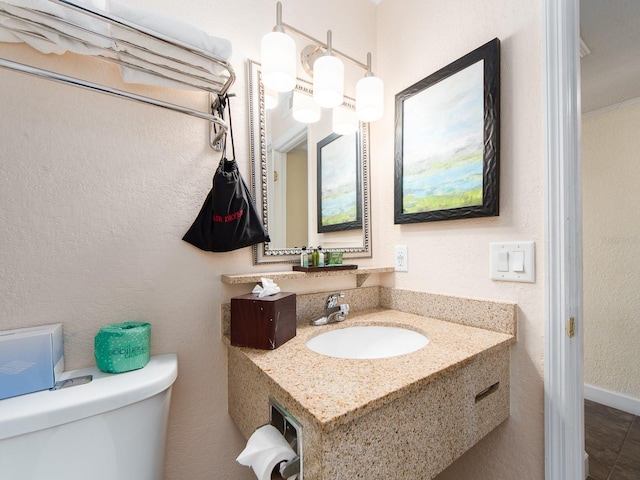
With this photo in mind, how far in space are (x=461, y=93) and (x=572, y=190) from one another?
0.49 meters

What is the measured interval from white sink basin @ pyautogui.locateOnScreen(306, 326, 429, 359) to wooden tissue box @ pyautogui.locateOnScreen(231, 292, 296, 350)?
17cm

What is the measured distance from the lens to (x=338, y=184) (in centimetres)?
124

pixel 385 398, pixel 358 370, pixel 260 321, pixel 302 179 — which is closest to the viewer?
pixel 385 398

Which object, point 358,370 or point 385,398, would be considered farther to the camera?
point 358,370

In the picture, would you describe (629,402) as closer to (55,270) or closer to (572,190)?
(572,190)

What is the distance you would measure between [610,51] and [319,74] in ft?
5.45

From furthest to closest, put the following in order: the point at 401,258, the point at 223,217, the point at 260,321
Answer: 1. the point at 401,258
2. the point at 223,217
3. the point at 260,321

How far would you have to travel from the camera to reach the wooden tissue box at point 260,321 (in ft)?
2.53

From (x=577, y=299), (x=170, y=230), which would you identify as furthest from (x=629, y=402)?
(x=170, y=230)

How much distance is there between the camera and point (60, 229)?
28.1 inches

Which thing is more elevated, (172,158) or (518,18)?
(518,18)

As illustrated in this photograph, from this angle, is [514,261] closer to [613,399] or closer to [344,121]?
[344,121]

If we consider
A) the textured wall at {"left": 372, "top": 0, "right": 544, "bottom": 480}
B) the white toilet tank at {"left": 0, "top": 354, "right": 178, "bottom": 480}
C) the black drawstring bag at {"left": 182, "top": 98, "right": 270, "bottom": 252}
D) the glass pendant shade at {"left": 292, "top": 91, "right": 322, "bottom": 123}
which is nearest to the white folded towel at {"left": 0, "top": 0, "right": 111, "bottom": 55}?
the black drawstring bag at {"left": 182, "top": 98, "right": 270, "bottom": 252}

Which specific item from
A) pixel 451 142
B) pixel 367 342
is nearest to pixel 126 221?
pixel 367 342
